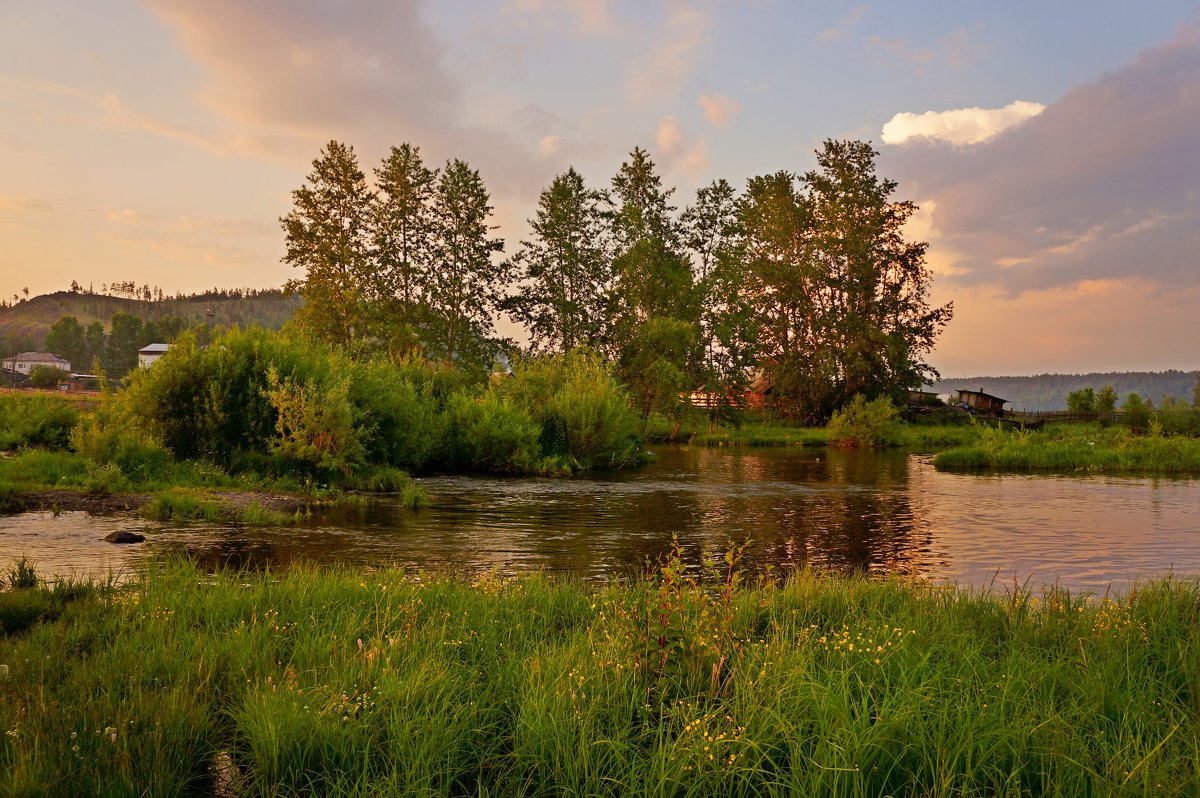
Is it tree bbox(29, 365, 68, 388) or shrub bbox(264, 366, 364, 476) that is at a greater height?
tree bbox(29, 365, 68, 388)

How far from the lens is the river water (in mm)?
14906

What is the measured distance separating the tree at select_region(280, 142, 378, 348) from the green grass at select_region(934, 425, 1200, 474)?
4157 cm

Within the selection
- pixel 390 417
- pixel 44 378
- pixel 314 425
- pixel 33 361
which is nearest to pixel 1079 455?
pixel 390 417

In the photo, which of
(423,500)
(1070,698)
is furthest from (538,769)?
(423,500)

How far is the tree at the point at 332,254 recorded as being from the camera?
58219 mm

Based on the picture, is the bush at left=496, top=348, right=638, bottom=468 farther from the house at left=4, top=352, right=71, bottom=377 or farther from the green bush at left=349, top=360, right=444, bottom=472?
the house at left=4, top=352, right=71, bottom=377

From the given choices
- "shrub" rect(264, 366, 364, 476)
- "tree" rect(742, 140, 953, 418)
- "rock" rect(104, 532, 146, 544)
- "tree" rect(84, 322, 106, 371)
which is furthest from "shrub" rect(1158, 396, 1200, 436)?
"tree" rect(84, 322, 106, 371)

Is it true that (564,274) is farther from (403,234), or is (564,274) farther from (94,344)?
(94,344)

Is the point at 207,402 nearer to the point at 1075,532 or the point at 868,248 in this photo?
the point at 1075,532

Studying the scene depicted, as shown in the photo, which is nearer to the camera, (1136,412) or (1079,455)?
(1079,455)

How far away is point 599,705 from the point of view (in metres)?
5.84

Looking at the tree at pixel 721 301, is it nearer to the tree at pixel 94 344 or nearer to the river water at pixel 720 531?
the river water at pixel 720 531

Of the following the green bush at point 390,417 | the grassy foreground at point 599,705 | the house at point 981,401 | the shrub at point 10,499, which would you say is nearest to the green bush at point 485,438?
the green bush at point 390,417

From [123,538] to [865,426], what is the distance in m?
48.9
